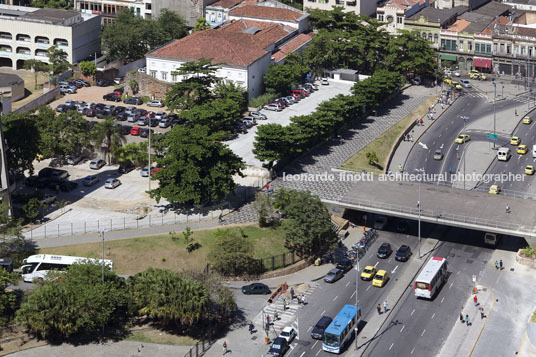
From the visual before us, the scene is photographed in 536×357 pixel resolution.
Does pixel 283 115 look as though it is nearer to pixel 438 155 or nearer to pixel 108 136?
pixel 438 155

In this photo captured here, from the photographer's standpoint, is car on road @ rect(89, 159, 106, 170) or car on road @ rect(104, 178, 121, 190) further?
car on road @ rect(89, 159, 106, 170)

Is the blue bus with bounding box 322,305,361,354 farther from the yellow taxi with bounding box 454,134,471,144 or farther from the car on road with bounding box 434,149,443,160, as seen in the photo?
the yellow taxi with bounding box 454,134,471,144

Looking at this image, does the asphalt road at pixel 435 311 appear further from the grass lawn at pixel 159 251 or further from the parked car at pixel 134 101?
the parked car at pixel 134 101

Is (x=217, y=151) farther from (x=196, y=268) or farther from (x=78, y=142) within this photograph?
(x=78, y=142)

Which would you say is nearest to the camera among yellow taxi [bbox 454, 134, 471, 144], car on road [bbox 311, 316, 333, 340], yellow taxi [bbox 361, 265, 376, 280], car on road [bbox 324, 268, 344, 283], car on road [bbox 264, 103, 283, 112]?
car on road [bbox 311, 316, 333, 340]

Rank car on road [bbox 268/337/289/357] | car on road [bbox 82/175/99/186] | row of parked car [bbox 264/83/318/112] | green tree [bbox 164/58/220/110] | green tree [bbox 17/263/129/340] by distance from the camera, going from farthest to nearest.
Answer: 1. row of parked car [bbox 264/83/318/112]
2. green tree [bbox 164/58/220/110]
3. car on road [bbox 82/175/99/186]
4. green tree [bbox 17/263/129/340]
5. car on road [bbox 268/337/289/357]

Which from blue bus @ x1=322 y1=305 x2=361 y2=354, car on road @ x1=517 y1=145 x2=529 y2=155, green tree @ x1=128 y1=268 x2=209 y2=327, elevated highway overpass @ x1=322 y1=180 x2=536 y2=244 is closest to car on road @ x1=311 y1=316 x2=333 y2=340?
blue bus @ x1=322 y1=305 x2=361 y2=354

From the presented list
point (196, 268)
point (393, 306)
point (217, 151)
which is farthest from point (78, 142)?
point (393, 306)
